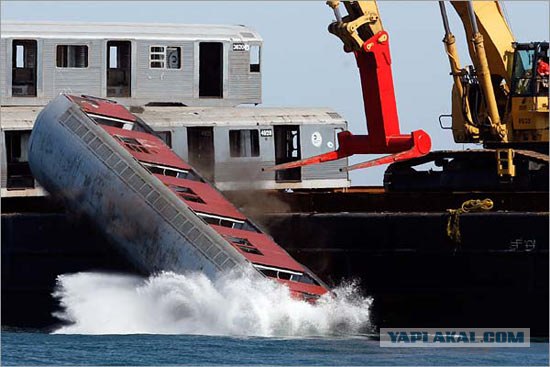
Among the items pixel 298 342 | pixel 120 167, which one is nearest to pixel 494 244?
pixel 298 342

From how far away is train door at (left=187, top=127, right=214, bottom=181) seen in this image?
142 feet

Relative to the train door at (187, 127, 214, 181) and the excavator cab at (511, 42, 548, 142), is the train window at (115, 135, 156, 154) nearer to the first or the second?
the train door at (187, 127, 214, 181)

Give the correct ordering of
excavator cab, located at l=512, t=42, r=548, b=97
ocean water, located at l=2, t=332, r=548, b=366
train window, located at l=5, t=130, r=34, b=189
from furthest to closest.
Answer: train window, located at l=5, t=130, r=34, b=189
excavator cab, located at l=512, t=42, r=548, b=97
ocean water, located at l=2, t=332, r=548, b=366

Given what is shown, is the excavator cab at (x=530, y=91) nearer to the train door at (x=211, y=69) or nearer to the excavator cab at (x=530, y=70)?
the excavator cab at (x=530, y=70)

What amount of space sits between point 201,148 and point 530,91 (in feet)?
25.3

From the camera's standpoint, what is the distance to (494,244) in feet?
124

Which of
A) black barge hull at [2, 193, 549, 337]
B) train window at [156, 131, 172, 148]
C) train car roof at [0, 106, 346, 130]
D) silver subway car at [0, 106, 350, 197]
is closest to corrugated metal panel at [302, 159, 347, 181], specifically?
silver subway car at [0, 106, 350, 197]

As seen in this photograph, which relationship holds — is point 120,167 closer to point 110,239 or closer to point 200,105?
point 110,239

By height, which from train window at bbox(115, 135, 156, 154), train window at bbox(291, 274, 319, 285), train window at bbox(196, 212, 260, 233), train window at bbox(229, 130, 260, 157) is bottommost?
train window at bbox(291, 274, 319, 285)

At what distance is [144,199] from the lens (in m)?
37.7

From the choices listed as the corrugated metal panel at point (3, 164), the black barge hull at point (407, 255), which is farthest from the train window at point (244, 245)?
the corrugated metal panel at point (3, 164)

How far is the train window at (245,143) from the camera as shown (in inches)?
1718

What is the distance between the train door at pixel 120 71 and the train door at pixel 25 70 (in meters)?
1.75

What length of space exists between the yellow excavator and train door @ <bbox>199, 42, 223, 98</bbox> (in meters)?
3.67
